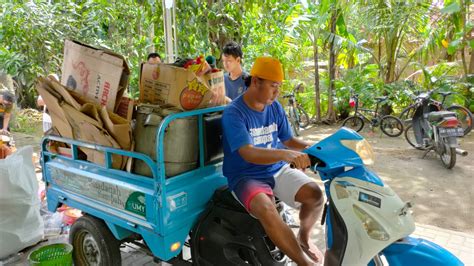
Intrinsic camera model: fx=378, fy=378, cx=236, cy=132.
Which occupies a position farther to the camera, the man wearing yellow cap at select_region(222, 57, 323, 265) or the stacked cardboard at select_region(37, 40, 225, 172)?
the stacked cardboard at select_region(37, 40, 225, 172)

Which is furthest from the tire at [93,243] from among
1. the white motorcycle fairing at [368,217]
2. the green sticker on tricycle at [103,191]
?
the white motorcycle fairing at [368,217]

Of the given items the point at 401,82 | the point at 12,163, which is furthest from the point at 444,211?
the point at 401,82

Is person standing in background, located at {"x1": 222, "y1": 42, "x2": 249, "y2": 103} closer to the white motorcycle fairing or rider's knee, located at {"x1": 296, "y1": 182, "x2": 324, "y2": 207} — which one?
rider's knee, located at {"x1": 296, "y1": 182, "x2": 324, "y2": 207}

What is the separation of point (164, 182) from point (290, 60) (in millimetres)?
8623

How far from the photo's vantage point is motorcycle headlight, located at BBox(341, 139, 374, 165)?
181cm

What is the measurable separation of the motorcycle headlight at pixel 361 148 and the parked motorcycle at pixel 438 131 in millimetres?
4287

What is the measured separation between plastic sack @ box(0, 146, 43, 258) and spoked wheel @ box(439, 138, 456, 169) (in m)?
5.26

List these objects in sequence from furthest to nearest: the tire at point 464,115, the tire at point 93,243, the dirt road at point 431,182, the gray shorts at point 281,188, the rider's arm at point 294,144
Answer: the tire at point 464,115, the dirt road at point 431,182, the rider's arm at point 294,144, the tire at point 93,243, the gray shorts at point 281,188

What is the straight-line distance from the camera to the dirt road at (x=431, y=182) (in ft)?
12.8

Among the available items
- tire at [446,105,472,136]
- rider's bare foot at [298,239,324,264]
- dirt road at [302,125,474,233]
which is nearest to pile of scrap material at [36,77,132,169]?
rider's bare foot at [298,239,324,264]

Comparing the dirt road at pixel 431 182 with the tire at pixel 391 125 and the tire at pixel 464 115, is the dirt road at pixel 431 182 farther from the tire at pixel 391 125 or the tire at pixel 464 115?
the tire at pixel 391 125

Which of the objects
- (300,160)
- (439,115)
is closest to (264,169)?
(300,160)

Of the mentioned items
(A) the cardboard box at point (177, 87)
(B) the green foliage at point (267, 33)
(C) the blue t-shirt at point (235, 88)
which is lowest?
(C) the blue t-shirt at point (235, 88)

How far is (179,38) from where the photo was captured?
493 centimetres
